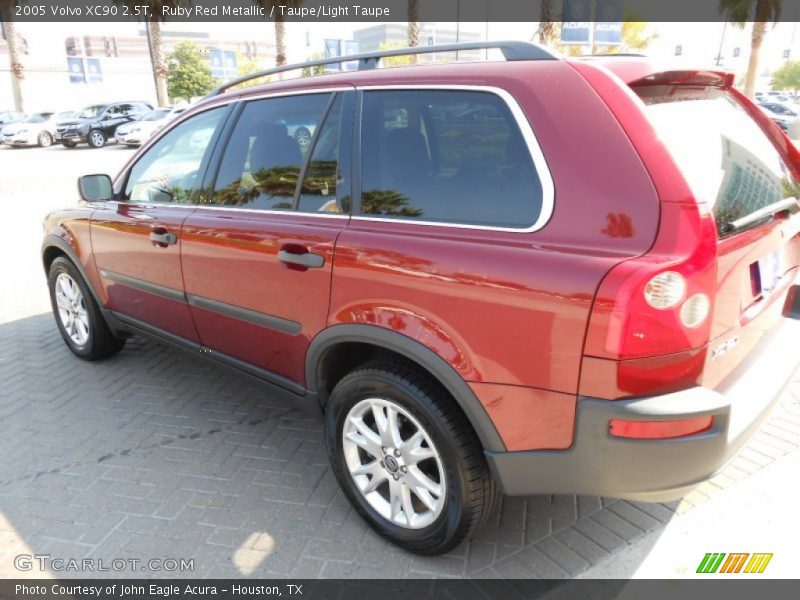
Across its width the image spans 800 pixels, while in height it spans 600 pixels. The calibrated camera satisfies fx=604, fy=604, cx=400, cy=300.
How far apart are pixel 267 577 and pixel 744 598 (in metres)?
1.81

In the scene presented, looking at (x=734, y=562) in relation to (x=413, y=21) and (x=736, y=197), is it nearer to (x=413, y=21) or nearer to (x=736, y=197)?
(x=736, y=197)

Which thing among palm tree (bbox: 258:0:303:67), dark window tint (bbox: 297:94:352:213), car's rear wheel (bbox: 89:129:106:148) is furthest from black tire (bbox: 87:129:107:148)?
dark window tint (bbox: 297:94:352:213)

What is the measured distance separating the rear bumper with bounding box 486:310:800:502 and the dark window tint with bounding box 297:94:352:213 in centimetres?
122

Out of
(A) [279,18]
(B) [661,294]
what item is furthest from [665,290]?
(A) [279,18]

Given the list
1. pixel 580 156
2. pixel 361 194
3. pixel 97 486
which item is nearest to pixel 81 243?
pixel 97 486

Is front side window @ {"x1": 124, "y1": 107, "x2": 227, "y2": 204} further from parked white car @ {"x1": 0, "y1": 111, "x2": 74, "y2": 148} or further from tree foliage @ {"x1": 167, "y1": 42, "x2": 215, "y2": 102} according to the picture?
tree foliage @ {"x1": 167, "y1": 42, "x2": 215, "y2": 102}

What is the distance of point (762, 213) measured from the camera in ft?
6.94

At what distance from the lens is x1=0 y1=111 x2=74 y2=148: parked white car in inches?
1045

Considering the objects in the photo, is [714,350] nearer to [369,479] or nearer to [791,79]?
[369,479]

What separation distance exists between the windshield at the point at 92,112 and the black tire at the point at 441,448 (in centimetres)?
2849

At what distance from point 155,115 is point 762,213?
28248 millimetres

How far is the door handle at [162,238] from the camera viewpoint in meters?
3.25

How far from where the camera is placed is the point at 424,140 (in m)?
2.33

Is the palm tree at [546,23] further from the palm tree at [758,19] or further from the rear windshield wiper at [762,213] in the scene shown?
the rear windshield wiper at [762,213]
